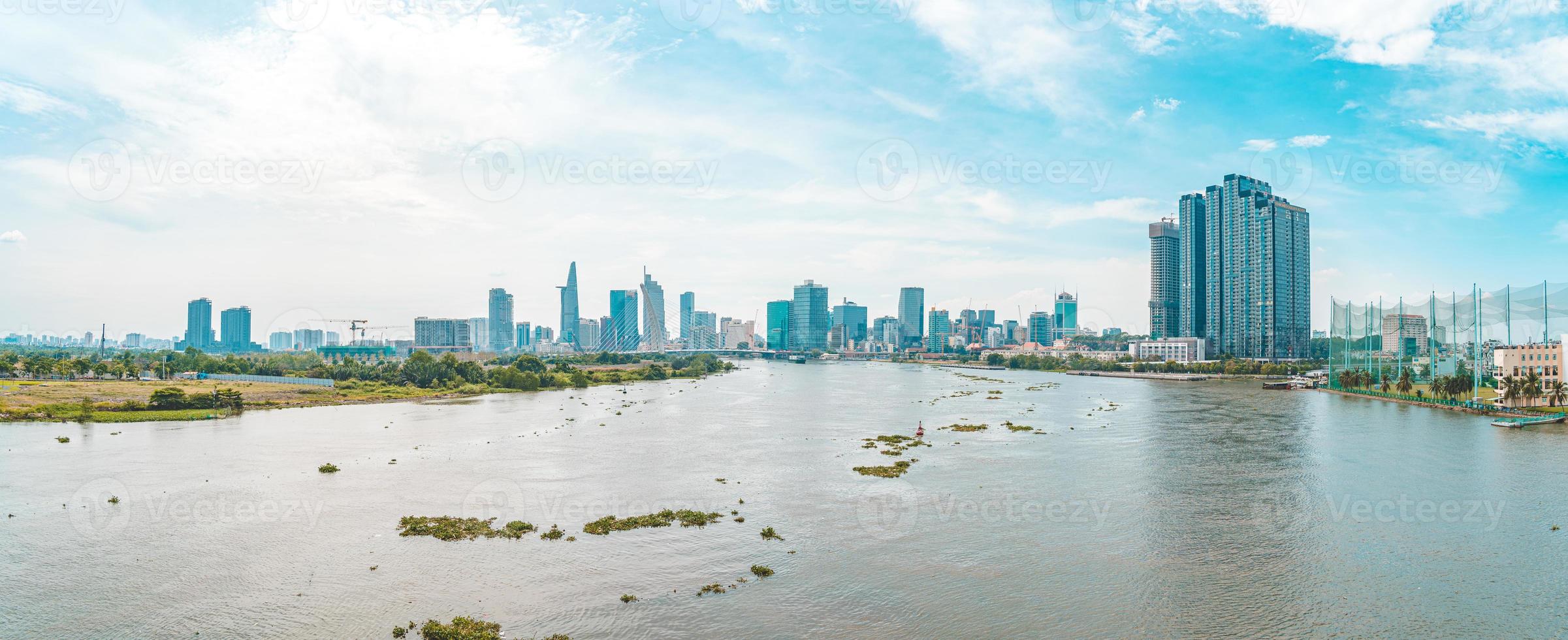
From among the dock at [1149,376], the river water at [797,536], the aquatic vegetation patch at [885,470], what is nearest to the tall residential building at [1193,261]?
the dock at [1149,376]

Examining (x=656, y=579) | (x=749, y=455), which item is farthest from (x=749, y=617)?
(x=749, y=455)

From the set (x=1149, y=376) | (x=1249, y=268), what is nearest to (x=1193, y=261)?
(x=1249, y=268)

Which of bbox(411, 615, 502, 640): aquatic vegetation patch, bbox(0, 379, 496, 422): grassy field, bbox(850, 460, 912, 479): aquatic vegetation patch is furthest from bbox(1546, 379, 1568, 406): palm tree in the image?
bbox(0, 379, 496, 422): grassy field

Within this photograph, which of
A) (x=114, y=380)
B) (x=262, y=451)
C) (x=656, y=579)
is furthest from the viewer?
(x=114, y=380)

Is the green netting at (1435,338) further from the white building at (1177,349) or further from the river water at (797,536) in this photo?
the white building at (1177,349)

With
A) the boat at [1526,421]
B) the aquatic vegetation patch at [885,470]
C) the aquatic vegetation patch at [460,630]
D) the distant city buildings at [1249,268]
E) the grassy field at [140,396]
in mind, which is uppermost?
the distant city buildings at [1249,268]

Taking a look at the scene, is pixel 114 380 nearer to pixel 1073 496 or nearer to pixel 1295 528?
pixel 1073 496
